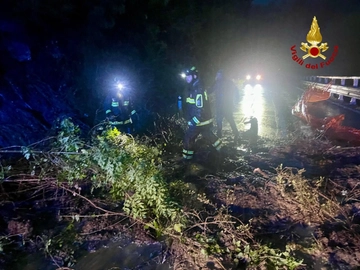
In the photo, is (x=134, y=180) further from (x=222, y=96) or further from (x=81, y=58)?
(x=81, y=58)

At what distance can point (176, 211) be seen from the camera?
352cm

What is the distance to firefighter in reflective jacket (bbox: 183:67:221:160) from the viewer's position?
555 cm

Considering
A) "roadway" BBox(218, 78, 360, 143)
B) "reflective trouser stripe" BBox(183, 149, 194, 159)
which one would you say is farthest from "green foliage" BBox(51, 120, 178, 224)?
"roadway" BBox(218, 78, 360, 143)

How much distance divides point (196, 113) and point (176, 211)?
2.62 meters

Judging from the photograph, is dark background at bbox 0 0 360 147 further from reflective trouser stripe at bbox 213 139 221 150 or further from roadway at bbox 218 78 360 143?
reflective trouser stripe at bbox 213 139 221 150

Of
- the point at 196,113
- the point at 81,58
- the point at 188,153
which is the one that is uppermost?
the point at 81,58

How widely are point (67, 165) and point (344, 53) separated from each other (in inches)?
1836

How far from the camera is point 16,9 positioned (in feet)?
24.1

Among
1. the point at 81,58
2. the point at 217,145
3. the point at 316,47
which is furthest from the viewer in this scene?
the point at 316,47

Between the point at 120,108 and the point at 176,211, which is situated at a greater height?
the point at 120,108

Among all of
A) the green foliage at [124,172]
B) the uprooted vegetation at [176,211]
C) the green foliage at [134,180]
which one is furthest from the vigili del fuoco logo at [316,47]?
the green foliage at [134,180]

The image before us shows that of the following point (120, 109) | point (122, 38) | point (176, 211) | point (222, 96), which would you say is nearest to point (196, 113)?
point (222, 96)

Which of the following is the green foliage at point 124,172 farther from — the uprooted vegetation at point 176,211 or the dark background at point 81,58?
the dark background at point 81,58

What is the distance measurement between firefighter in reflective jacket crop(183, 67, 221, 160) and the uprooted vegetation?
2.98 feet
